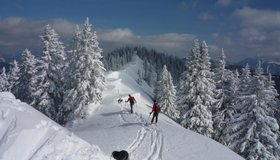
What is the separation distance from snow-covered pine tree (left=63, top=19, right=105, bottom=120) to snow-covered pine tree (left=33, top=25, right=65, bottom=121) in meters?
2.48

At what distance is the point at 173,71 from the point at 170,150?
179 metres

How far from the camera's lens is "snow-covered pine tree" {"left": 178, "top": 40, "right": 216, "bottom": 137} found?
40250mm

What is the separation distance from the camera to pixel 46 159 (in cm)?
1312

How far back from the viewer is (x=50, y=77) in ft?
148

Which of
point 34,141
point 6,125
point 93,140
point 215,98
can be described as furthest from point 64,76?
point 34,141

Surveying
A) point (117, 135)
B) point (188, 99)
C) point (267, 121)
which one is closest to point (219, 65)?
point (188, 99)

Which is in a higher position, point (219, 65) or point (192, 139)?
point (219, 65)

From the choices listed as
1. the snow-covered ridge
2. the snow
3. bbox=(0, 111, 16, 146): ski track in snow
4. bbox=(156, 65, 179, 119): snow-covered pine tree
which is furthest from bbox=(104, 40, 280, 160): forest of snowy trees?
bbox=(0, 111, 16, 146): ski track in snow

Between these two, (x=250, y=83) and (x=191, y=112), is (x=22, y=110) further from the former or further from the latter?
(x=191, y=112)

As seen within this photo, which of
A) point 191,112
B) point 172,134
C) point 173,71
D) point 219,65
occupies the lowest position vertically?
point 173,71

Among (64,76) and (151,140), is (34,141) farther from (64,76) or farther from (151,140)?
(64,76)

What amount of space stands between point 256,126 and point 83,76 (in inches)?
851

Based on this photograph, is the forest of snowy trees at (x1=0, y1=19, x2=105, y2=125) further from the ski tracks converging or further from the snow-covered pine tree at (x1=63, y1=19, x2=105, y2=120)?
the ski tracks converging

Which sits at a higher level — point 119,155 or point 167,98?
point 119,155
